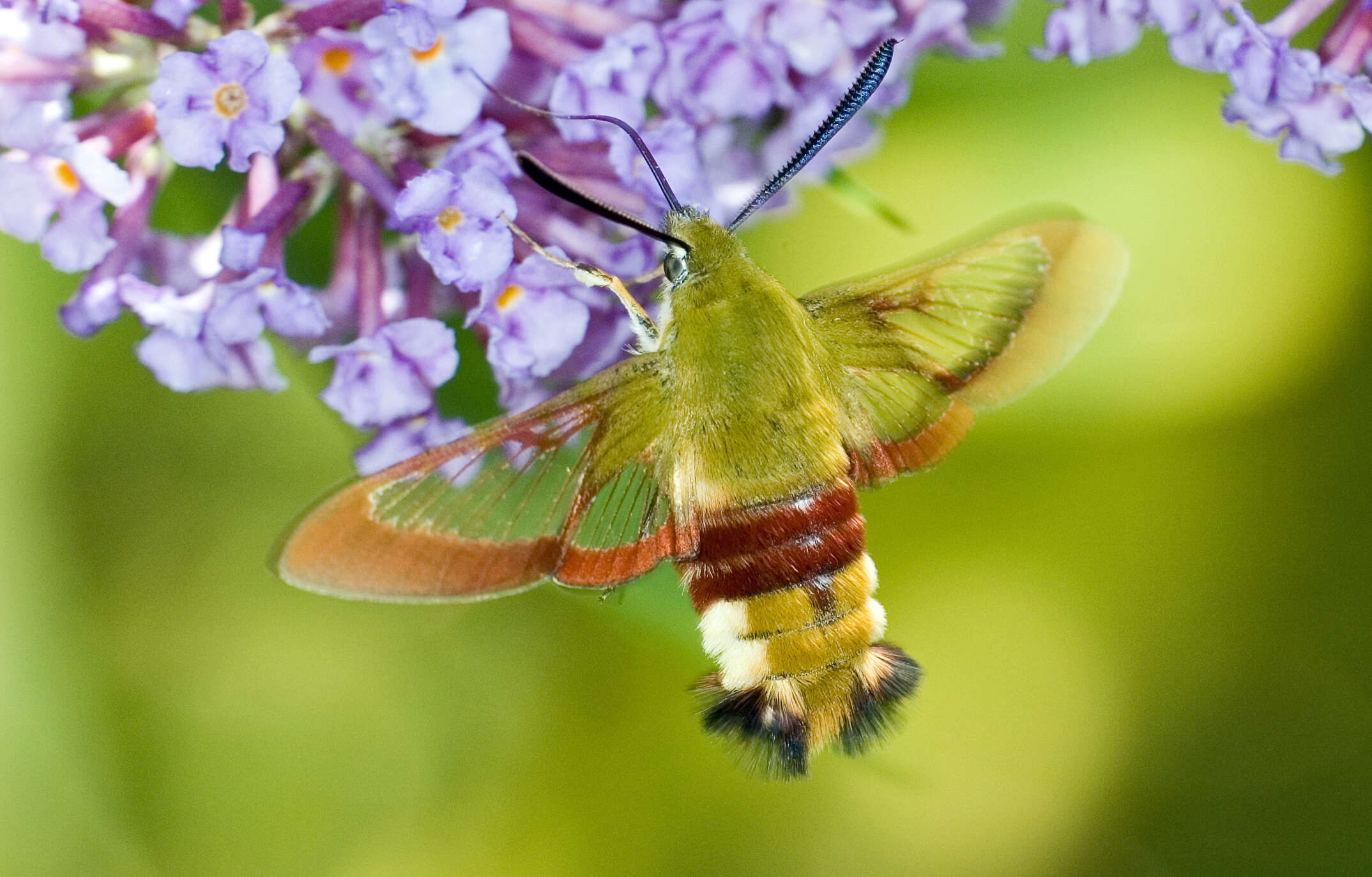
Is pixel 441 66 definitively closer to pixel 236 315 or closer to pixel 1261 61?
pixel 236 315

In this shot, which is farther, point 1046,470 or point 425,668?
point 1046,470

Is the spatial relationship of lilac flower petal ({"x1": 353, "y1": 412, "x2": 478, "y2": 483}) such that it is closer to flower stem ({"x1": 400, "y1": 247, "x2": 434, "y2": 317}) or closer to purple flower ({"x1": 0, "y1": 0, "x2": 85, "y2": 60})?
flower stem ({"x1": 400, "y1": 247, "x2": 434, "y2": 317})

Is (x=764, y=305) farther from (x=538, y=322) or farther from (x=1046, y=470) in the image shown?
(x=1046, y=470)

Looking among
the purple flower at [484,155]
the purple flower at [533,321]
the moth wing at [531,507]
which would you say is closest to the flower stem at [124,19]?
the purple flower at [484,155]

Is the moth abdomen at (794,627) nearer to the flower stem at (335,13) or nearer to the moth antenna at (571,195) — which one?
the moth antenna at (571,195)

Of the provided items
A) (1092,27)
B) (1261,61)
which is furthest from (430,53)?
(1261,61)

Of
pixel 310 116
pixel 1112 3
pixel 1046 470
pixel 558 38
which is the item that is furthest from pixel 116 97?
pixel 1046 470
